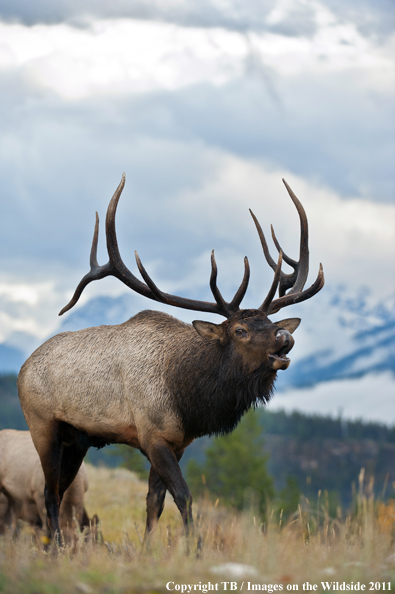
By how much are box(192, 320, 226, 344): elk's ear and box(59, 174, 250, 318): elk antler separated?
22 cm

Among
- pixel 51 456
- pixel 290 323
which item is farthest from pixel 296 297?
pixel 51 456

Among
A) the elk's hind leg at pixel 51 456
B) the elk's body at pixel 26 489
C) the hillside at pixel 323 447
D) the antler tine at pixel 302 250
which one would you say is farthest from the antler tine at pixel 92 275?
the hillside at pixel 323 447

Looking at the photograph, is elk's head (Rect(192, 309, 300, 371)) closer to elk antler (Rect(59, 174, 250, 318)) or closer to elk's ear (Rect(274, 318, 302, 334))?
elk's ear (Rect(274, 318, 302, 334))

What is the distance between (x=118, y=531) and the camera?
1048cm

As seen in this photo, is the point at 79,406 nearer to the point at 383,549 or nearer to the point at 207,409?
the point at 207,409

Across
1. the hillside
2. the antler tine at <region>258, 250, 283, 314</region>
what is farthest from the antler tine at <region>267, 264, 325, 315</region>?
the hillside

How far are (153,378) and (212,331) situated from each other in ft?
2.28

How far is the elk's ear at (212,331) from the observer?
6.18 meters

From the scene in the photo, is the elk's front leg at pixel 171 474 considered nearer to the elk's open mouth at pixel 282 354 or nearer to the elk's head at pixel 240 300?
the elk's head at pixel 240 300

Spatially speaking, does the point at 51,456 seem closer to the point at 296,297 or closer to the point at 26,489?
the point at 26,489

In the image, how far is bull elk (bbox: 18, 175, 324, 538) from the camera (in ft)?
19.6

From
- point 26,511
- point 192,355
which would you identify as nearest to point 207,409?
point 192,355

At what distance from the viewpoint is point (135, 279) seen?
22.7 feet

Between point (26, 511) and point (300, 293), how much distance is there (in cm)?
472
